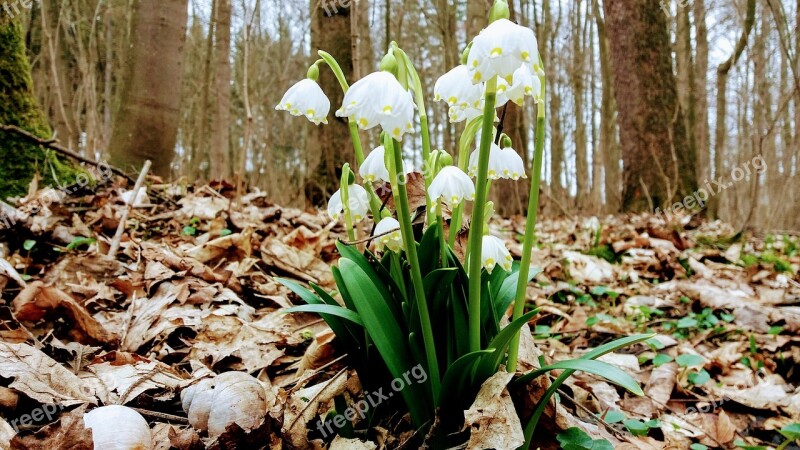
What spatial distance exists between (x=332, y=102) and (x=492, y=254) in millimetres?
3794

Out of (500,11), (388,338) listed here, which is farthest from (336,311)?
(500,11)

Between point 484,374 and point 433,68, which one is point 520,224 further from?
point 433,68

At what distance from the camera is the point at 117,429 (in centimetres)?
108

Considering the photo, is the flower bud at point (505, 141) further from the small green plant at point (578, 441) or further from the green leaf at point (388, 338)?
the small green plant at point (578, 441)

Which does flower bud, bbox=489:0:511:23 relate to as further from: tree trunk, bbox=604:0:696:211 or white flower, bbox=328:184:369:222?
tree trunk, bbox=604:0:696:211

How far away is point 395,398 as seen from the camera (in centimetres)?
131

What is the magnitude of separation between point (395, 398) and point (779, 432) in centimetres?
126

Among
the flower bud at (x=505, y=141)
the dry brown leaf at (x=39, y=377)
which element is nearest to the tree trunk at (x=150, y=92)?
the dry brown leaf at (x=39, y=377)

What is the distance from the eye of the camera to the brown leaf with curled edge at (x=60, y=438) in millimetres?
1059

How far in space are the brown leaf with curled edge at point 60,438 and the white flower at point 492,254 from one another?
0.86 meters

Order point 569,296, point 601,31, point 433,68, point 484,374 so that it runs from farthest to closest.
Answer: point 433,68 → point 601,31 → point 569,296 → point 484,374

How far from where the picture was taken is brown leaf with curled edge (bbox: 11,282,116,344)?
173 centimetres

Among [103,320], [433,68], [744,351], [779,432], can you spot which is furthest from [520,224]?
[433,68]

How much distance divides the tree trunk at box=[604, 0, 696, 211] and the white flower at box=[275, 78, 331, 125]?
5.02 meters
